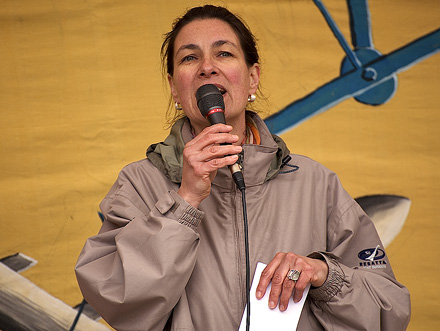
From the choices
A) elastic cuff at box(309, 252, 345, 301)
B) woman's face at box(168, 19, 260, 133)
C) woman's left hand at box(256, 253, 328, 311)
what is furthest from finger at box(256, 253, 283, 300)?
woman's face at box(168, 19, 260, 133)

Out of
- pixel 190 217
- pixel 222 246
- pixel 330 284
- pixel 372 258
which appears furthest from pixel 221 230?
pixel 372 258

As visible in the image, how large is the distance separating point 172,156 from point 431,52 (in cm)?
152

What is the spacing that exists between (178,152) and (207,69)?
0.22 m

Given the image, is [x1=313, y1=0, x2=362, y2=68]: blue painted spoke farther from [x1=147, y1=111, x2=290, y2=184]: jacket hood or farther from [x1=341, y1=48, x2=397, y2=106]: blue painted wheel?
[x1=147, y1=111, x2=290, y2=184]: jacket hood

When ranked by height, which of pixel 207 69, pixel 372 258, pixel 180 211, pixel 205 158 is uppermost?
pixel 207 69

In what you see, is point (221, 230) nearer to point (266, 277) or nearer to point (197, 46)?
point (266, 277)

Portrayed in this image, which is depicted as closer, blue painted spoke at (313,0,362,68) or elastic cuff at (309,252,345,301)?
elastic cuff at (309,252,345,301)

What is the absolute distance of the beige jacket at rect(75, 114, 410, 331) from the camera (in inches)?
49.2

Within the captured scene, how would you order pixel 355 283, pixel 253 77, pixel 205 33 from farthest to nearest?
pixel 253 77, pixel 205 33, pixel 355 283

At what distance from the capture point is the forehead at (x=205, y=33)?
1.60 m

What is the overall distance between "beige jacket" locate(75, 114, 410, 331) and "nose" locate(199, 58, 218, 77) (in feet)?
0.53

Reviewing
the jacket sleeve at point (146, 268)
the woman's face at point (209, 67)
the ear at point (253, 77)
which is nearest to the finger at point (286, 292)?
the jacket sleeve at point (146, 268)

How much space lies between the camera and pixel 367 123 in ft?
8.20

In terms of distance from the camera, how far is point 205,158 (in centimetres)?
125
